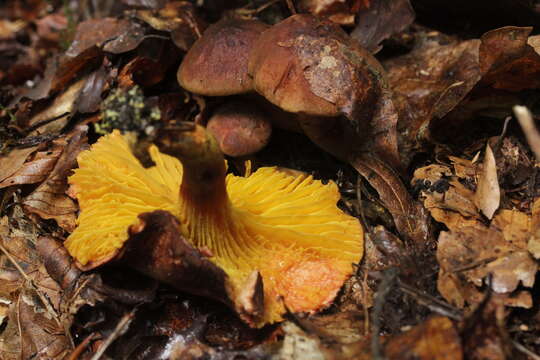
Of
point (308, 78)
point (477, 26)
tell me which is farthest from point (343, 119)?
point (477, 26)

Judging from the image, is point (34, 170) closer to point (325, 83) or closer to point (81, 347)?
point (81, 347)

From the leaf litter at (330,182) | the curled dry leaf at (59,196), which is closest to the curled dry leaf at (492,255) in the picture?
the leaf litter at (330,182)

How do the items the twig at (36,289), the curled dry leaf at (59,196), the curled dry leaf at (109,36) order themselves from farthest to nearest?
the curled dry leaf at (109,36)
the curled dry leaf at (59,196)
the twig at (36,289)

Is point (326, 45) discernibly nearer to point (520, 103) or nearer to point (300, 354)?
point (520, 103)

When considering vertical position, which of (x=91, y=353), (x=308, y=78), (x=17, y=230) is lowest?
(x=91, y=353)

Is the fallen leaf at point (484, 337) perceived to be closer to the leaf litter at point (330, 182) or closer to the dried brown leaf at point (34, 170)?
the leaf litter at point (330, 182)

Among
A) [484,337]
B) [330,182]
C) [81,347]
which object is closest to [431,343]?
[484,337]

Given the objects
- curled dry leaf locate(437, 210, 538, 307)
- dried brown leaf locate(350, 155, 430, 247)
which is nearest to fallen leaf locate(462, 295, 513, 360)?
curled dry leaf locate(437, 210, 538, 307)
